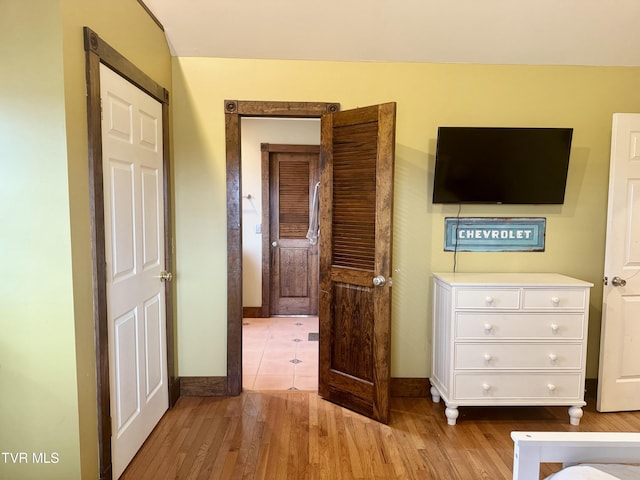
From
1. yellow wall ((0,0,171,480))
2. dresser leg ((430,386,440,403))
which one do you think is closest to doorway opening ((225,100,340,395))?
yellow wall ((0,0,171,480))

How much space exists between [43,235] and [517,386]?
2.72 meters

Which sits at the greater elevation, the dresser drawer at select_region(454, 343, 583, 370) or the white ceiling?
the white ceiling

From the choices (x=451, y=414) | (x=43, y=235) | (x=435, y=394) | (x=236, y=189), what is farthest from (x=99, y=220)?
(x=435, y=394)

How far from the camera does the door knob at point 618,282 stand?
2568 millimetres

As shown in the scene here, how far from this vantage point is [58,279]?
1529 millimetres

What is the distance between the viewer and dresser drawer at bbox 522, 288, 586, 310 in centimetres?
240

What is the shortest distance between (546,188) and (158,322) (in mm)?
2772

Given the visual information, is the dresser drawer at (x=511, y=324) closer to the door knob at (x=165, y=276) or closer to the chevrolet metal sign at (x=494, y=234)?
the chevrolet metal sign at (x=494, y=234)

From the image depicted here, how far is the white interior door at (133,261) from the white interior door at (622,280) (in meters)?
2.99

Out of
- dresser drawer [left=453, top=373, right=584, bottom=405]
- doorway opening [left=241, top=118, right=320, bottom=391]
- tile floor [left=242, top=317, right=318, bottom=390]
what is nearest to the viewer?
dresser drawer [left=453, top=373, right=584, bottom=405]

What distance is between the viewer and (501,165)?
2568mm

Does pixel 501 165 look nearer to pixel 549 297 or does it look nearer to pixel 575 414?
pixel 549 297

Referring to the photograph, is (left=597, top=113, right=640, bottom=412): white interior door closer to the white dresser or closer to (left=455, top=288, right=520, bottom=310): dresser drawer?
the white dresser

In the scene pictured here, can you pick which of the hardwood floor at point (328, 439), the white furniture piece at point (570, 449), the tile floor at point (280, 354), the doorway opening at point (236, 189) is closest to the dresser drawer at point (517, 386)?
the hardwood floor at point (328, 439)
